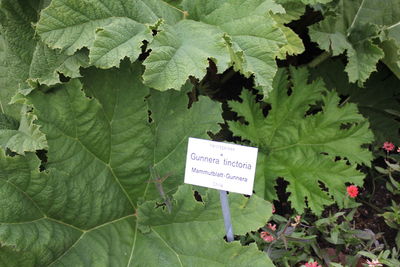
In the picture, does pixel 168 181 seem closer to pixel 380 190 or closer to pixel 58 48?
pixel 58 48

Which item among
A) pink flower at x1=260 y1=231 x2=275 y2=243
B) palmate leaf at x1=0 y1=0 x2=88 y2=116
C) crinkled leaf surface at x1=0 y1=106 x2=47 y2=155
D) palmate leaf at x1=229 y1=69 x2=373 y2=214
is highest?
palmate leaf at x1=0 y1=0 x2=88 y2=116

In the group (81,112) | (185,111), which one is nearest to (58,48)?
(81,112)

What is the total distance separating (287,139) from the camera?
2385 millimetres

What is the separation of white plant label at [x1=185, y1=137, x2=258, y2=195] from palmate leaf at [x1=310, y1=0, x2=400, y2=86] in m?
0.98

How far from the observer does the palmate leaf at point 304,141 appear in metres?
2.20

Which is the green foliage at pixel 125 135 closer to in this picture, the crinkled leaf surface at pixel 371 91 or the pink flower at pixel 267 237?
the pink flower at pixel 267 237

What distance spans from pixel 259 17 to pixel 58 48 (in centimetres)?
71

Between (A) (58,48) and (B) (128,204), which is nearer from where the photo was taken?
(A) (58,48)

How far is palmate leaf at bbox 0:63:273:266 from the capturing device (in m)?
1.70

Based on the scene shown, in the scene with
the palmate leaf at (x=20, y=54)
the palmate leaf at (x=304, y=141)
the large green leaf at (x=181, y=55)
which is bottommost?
the palmate leaf at (x=304, y=141)

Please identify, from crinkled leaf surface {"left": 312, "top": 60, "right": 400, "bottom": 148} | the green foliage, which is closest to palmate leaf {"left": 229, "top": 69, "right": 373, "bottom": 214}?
the green foliage

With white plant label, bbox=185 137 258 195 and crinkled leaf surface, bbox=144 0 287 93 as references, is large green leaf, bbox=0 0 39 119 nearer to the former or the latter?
crinkled leaf surface, bbox=144 0 287 93

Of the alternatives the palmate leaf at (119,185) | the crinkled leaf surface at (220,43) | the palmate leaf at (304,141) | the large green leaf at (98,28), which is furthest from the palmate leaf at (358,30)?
the large green leaf at (98,28)

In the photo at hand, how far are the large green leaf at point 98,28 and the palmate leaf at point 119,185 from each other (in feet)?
0.51
